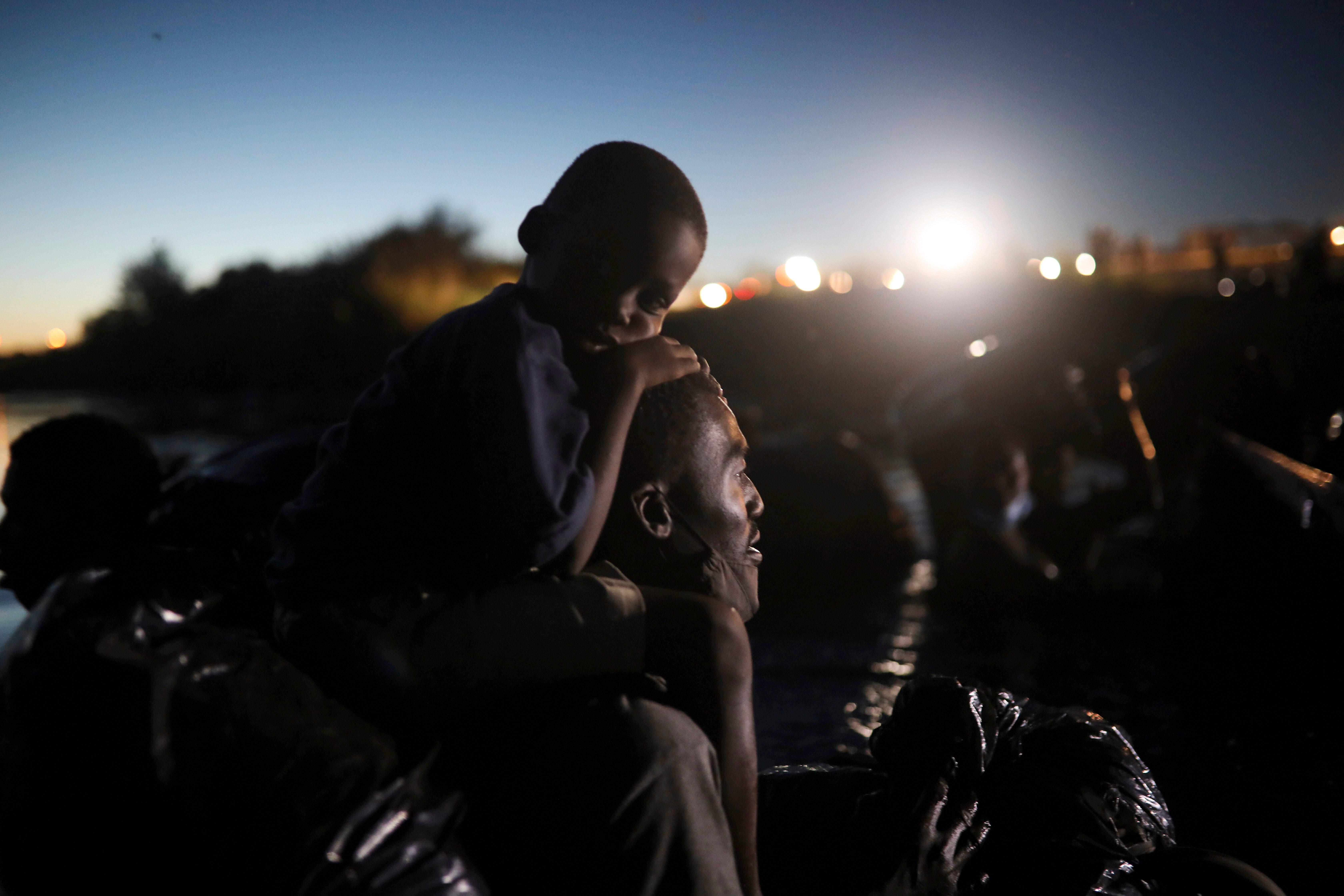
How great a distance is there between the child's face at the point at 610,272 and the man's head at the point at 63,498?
5.72ft

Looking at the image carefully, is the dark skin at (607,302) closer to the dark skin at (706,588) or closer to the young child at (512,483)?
the young child at (512,483)

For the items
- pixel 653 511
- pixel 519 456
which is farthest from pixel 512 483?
pixel 653 511

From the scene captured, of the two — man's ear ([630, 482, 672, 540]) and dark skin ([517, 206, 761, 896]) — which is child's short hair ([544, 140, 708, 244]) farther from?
man's ear ([630, 482, 672, 540])

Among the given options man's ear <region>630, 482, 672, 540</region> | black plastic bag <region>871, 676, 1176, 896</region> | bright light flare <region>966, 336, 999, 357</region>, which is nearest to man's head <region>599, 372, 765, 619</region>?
man's ear <region>630, 482, 672, 540</region>

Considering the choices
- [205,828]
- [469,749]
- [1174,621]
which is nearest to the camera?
[205,828]

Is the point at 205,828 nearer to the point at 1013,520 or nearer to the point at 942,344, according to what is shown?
the point at 1013,520

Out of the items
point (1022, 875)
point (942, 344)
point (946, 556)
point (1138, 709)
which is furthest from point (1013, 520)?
point (942, 344)

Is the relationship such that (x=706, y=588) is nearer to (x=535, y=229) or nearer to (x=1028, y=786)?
(x=535, y=229)

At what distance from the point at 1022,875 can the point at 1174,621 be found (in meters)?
3.83

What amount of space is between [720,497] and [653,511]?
133 mm

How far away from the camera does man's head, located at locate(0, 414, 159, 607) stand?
280 centimetres

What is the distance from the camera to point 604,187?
165cm

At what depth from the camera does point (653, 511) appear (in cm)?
180

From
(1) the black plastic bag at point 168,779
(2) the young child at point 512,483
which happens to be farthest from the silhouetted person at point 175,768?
(2) the young child at point 512,483
